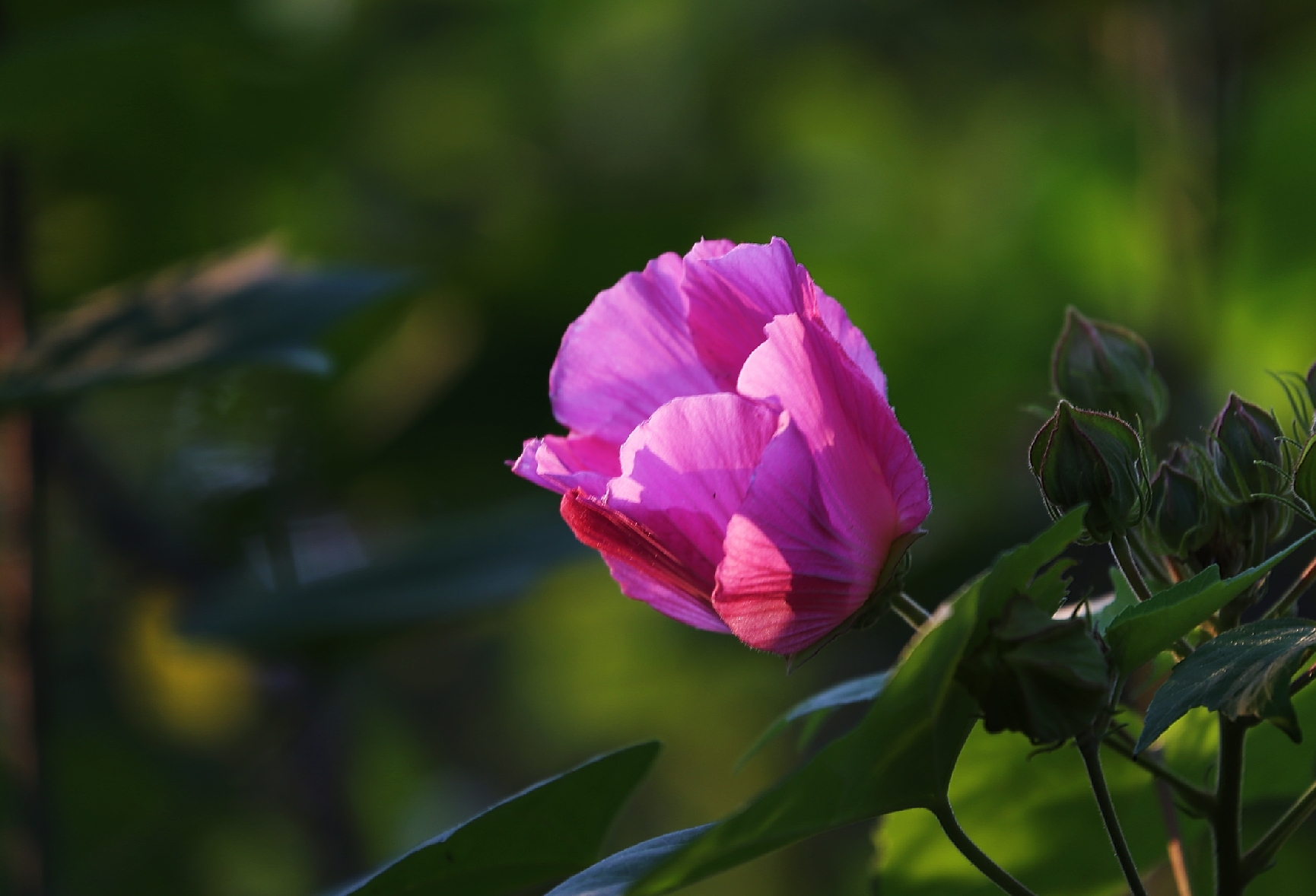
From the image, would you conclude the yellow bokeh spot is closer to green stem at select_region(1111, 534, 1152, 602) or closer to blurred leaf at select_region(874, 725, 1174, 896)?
blurred leaf at select_region(874, 725, 1174, 896)

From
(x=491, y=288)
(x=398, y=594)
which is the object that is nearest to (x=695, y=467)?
(x=398, y=594)

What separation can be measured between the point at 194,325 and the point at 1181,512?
1.68 feet

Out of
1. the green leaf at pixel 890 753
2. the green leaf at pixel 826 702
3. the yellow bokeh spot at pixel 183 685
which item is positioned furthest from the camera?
the yellow bokeh spot at pixel 183 685

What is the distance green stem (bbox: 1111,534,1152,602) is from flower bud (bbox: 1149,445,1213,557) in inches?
0.5

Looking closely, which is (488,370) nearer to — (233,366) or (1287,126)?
(233,366)

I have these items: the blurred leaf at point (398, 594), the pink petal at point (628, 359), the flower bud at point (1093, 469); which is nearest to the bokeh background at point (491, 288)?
the blurred leaf at point (398, 594)

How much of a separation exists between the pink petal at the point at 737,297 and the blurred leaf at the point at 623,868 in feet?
0.45

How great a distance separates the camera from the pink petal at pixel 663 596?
1.20 ft

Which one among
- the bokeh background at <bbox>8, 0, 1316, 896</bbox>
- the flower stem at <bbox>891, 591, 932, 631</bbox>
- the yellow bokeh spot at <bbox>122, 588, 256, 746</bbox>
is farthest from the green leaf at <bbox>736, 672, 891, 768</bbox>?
the yellow bokeh spot at <bbox>122, 588, 256, 746</bbox>

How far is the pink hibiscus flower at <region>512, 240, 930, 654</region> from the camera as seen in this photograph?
13.1 inches

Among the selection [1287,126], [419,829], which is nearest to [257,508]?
[419,829]

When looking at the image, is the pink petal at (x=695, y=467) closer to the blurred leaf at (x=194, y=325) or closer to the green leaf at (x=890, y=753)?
the green leaf at (x=890, y=753)

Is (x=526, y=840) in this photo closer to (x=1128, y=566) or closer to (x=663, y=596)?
(x=663, y=596)

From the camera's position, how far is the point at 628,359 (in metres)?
0.41
